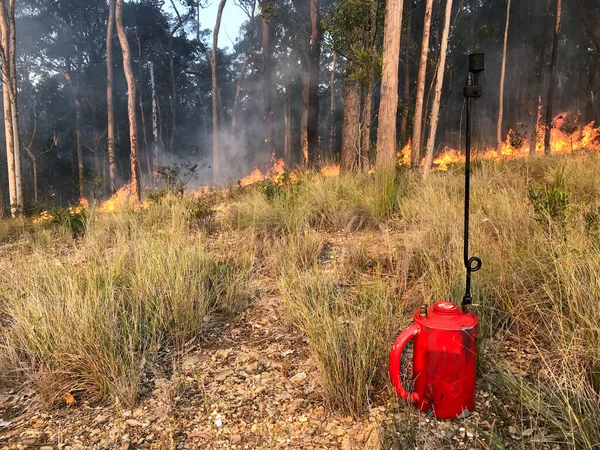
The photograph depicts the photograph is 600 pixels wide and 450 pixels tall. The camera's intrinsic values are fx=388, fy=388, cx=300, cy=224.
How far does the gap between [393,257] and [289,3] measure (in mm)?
24214

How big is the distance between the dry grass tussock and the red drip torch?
0.22 m

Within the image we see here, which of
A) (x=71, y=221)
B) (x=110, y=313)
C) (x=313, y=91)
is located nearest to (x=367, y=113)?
(x=313, y=91)

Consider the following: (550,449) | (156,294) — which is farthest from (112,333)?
(550,449)

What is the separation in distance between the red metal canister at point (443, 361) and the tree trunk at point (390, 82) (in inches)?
211

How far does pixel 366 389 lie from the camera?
6.15ft

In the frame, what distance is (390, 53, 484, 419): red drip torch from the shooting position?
1.65 metres

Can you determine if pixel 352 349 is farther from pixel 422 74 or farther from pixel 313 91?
pixel 313 91

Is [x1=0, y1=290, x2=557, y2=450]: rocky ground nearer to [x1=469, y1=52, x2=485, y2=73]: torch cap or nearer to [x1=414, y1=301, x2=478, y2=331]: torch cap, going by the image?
[x1=414, y1=301, x2=478, y2=331]: torch cap

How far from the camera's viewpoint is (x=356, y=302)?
2473 millimetres

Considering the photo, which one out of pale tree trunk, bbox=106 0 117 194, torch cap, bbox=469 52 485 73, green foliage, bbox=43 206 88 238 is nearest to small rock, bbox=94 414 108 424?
torch cap, bbox=469 52 485 73

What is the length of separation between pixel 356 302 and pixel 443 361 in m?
0.86

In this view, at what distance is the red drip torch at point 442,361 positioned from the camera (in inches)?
64.8

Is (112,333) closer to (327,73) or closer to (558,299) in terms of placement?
(558,299)

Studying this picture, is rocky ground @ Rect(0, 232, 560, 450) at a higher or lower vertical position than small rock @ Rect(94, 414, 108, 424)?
higher
